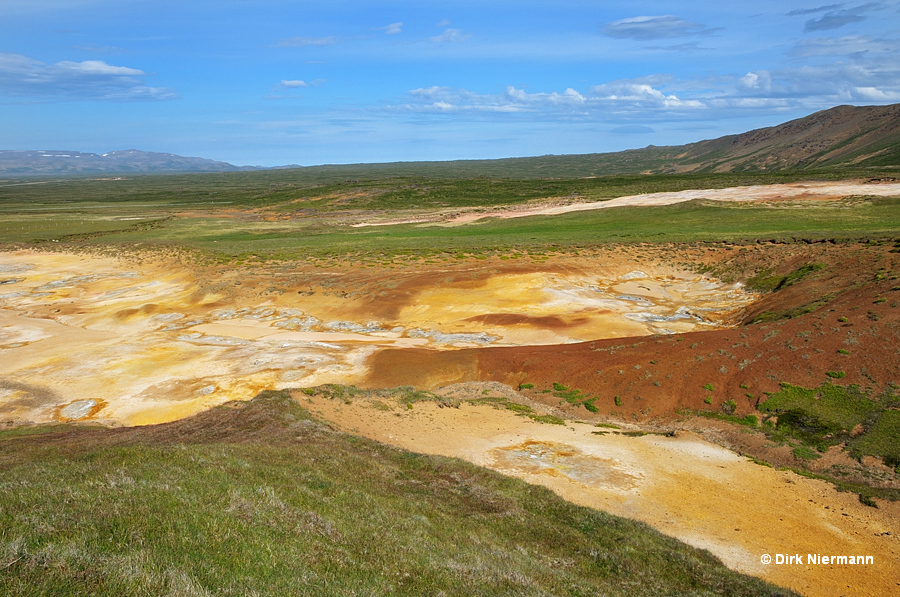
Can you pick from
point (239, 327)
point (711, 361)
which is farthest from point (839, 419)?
point (239, 327)

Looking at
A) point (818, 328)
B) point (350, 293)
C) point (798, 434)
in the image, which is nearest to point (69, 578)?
point (798, 434)

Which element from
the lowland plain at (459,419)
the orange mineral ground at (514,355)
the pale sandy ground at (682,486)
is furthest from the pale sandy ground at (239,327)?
the pale sandy ground at (682,486)

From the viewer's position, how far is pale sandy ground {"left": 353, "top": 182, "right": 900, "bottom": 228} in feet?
276

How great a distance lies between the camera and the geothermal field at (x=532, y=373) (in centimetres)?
1457

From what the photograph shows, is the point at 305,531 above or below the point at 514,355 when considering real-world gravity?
above

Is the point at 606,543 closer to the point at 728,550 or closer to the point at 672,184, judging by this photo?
the point at 728,550

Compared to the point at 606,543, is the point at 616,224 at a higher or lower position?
higher

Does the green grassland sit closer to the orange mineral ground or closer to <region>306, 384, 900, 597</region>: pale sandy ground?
the orange mineral ground

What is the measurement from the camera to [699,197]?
313 feet

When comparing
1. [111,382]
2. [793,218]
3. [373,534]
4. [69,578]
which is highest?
[793,218]

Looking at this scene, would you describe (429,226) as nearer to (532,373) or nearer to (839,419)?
(532,373)

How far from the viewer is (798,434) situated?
20.1 m

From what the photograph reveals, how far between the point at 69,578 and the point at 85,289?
5408cm

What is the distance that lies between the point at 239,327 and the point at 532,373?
74.4ft
